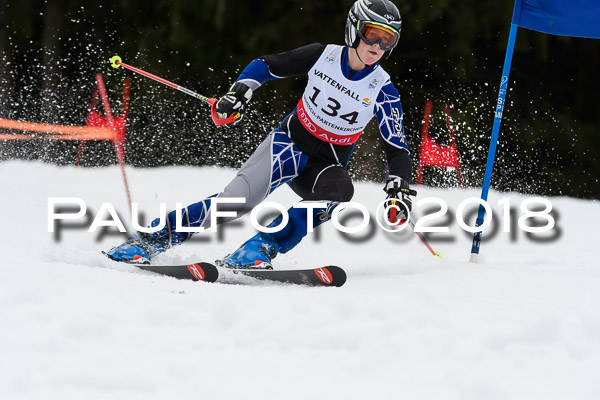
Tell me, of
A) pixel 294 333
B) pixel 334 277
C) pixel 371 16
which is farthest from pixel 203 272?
pixel 371 16

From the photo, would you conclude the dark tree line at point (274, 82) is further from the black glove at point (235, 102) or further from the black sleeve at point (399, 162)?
the black glove at point (235, 102)

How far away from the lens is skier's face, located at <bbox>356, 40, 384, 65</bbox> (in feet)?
14.3

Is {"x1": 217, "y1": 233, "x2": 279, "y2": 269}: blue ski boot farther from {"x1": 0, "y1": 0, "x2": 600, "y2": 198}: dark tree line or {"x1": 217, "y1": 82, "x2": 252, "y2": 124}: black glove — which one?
{"x1": 0, "y1": 0, "x2": 600, "y2": 198}: dark tree line

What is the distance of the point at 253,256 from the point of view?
4266mm

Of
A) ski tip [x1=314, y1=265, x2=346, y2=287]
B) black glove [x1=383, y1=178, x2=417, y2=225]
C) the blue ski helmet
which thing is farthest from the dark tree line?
ski tip [x1=314, y1=265, x2=346, y2=287]

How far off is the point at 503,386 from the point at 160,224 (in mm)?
2439

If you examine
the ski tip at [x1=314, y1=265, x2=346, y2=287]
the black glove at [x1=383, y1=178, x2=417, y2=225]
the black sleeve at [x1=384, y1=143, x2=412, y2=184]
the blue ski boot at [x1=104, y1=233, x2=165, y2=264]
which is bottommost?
the blue ski boot at [x1=104, y1=233, x2=165, y2=264]

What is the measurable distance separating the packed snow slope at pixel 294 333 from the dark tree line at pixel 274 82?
6744 mm

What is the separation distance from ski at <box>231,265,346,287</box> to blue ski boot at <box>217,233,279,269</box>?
4cm

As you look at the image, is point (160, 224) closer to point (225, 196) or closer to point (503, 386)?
point (225, 196)

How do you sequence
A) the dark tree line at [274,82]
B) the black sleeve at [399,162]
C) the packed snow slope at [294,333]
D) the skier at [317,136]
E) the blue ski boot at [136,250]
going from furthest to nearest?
1. the dark tree line at [274,82]
2. the black sleeve at [399,162]
3. the skier at [317,136]
4. the blue ski boot at [136,250]
5. the packed snow slope at [294,333]

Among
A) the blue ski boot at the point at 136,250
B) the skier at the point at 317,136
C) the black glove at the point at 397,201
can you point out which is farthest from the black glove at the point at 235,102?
the black glove at the point at 397,201

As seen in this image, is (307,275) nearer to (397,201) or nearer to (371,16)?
(397,201)

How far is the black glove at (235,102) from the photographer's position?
4.35m
